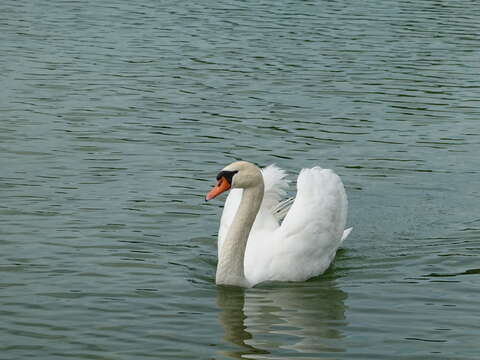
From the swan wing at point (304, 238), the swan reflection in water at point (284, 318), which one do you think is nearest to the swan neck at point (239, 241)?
the swan reflection in water at point (284, 318)

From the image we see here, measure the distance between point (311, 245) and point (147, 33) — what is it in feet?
48.5

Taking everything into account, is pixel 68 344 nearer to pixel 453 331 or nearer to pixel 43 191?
pixel 453 331

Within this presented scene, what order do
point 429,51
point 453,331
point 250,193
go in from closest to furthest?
point 453,331, point 250,193, point 429,51

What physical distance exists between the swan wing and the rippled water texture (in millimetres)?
180

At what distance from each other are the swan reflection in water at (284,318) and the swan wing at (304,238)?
13 centimetres

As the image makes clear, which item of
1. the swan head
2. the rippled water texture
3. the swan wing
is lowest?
the rippled water texture

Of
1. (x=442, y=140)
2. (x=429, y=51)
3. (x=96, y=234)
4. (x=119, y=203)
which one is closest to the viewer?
(x=96, y=234)

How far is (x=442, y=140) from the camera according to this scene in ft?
54.5

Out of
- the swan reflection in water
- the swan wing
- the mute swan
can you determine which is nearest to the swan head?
the mute swan

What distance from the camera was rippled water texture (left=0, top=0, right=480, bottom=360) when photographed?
9.47m

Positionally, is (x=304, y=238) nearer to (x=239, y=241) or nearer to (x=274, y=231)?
(x=274, y=231)

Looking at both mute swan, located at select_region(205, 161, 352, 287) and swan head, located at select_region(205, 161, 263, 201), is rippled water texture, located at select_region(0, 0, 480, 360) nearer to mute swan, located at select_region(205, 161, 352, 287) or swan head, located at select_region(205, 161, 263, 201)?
mute swan, located at select_region(205, 161, 352, 287)

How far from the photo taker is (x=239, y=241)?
10.5 metres

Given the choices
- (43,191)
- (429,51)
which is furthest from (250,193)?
(429,51)
